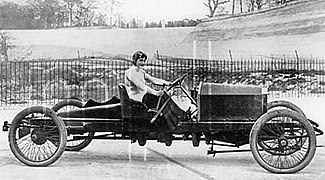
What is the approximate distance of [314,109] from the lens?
8.38 feet

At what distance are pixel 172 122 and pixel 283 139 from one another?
575 mm

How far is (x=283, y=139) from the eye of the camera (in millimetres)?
2352

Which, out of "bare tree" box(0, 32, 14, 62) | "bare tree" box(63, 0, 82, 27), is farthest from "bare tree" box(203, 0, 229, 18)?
"bare tree" box(0, 32, 14, 62)

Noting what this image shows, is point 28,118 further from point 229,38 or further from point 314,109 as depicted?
point 314,109

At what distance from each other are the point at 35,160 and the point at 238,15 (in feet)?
4.37

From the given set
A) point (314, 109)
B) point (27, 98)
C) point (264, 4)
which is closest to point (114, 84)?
point (27, 98)

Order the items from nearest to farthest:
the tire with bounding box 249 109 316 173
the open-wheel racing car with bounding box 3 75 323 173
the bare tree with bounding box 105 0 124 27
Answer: the tire with bounding box 249 109 316 173
the open-wheel racing car with bounding box 3 75 323 173
the bare tree with bounding box 105 0 124 27

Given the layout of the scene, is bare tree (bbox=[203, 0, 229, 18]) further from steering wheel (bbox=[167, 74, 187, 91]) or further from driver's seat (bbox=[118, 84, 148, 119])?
driver's seat (bbox=[118, 84, 148, 119])

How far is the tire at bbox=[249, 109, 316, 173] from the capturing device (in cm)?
224

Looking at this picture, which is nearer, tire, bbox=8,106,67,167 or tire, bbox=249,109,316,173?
tire, bbox=249,109,316,173

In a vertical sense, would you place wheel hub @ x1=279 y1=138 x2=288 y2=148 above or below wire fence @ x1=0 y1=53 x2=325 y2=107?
below

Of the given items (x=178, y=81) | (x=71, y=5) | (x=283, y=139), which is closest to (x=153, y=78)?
(x=178, y=81)

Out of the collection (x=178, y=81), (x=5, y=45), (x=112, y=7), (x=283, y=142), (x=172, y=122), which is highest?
(x=112, y=7)

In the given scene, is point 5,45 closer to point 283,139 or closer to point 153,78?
point 153,78
